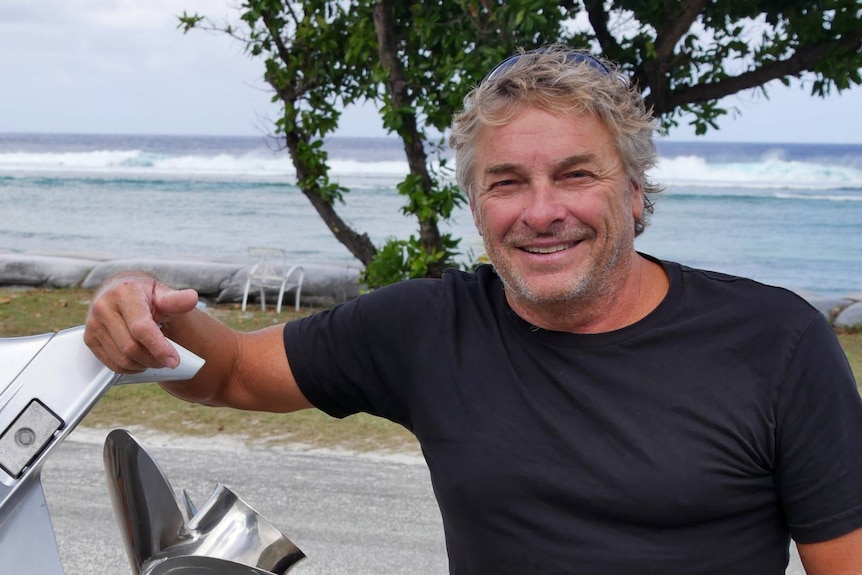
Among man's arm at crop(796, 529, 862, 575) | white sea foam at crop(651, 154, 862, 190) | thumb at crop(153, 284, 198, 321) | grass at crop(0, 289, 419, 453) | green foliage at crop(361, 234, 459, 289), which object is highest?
thumb at crop(153, 284, 198, 321)

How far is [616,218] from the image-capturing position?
5.88ft

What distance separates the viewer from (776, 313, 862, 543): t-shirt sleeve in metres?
1.53

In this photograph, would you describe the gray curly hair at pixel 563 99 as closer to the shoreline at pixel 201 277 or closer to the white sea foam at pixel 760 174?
the shoreline at pixel 201 277

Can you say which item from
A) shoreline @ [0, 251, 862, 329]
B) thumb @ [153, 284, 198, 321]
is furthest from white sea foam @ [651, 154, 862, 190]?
thumb @ [153, 284, 198, 321]

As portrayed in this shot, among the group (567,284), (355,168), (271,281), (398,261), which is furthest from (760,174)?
(567,284)

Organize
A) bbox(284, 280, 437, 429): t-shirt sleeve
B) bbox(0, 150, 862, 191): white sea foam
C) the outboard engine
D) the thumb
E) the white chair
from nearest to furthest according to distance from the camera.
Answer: the outboard engine, the thumb, bbox(284, 280, 437, 429): t-shirt sleeve, the white chair, bbox(0, 150, 862, 191): white sea foam

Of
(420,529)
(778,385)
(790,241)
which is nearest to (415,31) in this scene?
(420,529)

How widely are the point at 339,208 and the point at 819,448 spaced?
23021mm

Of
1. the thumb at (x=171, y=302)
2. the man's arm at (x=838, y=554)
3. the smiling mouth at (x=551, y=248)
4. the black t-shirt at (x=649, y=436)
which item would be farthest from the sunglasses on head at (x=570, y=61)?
the man's arm at (x=838, y=554)

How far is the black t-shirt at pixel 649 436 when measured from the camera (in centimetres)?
156

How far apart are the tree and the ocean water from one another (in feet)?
4.21

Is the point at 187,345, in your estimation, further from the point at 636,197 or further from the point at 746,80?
the point at 746,80

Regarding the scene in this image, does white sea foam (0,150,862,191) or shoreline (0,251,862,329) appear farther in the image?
white sea foam (0,150,862,191)

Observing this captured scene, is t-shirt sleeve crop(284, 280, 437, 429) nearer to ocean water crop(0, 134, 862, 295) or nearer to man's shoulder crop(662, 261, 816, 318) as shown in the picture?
man's shoulder crop(662, 261, 816, 318)
